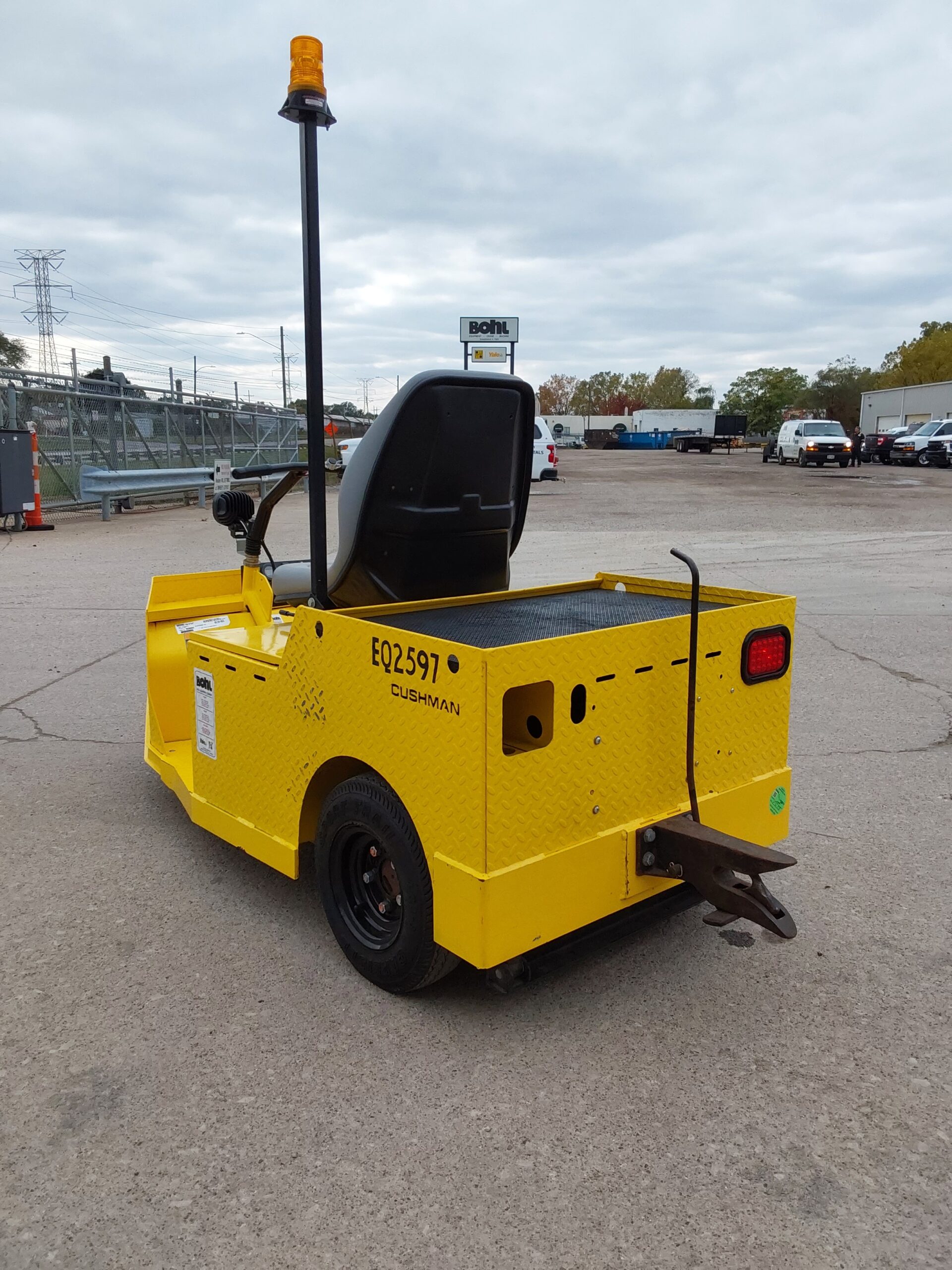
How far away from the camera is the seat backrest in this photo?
315cm

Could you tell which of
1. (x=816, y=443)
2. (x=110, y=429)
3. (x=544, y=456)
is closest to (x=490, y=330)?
(x=544, y=456)

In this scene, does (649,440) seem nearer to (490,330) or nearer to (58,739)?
(490,330)

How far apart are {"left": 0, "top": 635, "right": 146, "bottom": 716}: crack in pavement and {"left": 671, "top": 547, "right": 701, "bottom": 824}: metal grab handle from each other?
134 inches

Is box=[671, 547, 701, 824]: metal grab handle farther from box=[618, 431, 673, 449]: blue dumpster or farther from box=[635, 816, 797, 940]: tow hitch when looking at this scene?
box=[618, 431, 673, 449]: blue dumpster

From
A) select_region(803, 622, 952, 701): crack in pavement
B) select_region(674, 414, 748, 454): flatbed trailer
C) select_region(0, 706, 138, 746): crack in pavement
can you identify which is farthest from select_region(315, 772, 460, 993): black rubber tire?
select_region(674, 414, 748, 454): flatbed trailer

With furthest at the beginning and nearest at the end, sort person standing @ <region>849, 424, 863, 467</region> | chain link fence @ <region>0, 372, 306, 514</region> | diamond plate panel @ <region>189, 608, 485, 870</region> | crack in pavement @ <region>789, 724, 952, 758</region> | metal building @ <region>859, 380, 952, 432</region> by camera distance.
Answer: metal building @ <region>859, 380, 952, 432</region> → person standing @ <region>849, 424, 863, 467</region> → chain link fence @ <region>0, 372, 306, 514</region> → crack in pavement @ <region>789, 724, 952, 758</region> → diamond plate panel @ <region>189, 608, 485, 870</region>

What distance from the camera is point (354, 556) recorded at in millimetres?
3330

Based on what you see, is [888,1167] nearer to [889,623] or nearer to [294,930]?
[294,930]

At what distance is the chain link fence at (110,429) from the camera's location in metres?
15.8

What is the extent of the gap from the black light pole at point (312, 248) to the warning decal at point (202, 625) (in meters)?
0.91

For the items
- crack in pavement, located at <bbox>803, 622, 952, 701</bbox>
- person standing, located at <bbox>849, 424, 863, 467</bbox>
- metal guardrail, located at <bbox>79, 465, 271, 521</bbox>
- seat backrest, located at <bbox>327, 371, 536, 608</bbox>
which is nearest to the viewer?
seat backrest, located at <bbox>327, 371, 536, 608</bbox>

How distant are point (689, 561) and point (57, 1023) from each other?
2.14 metres

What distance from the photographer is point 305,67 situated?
284cm

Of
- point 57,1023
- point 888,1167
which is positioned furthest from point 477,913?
point 57,1023
